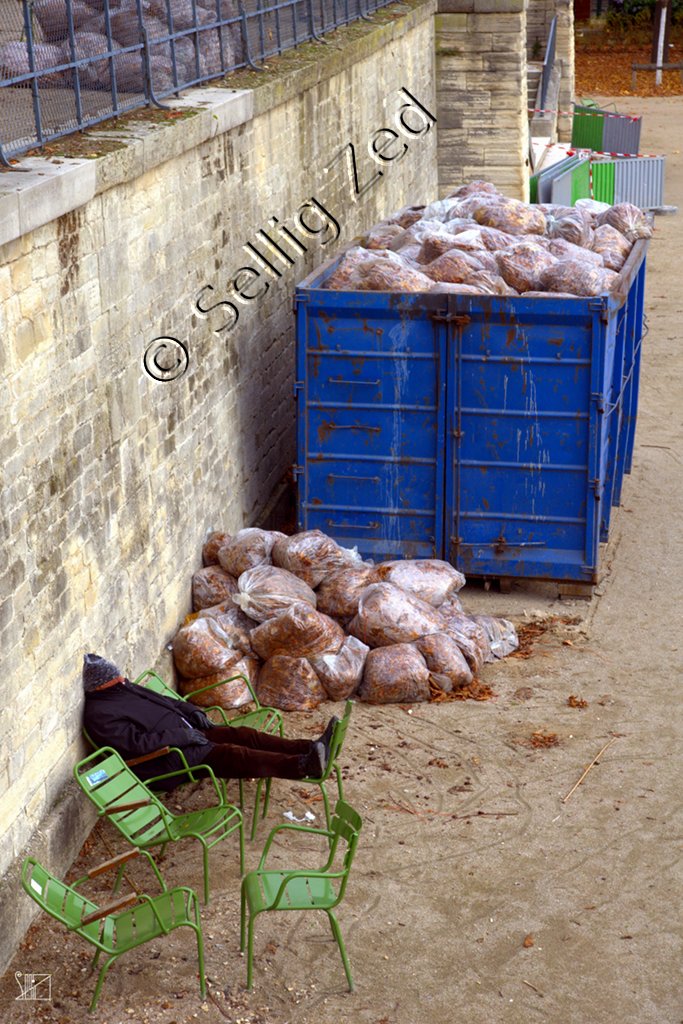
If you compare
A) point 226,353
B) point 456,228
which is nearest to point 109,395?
point 226,353

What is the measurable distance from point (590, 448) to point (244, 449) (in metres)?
2.54

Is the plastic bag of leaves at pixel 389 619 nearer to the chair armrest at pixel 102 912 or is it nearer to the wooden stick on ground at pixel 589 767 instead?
the wooden stick on ground at pixel 589 767

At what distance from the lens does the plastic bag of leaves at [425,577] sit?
350 inches

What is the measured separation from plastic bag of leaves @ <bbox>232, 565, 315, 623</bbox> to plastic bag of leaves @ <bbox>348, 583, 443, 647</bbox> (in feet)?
1.20

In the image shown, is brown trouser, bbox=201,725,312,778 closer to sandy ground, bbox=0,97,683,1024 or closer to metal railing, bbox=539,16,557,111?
sandy ground, bbox=0,97,683,1024

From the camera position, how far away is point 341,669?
324 inches

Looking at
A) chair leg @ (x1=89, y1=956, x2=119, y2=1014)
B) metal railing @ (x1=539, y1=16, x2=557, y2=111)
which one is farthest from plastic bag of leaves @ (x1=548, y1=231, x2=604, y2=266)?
metal railing @ (x1=539, y1=16, x2=557, y2=111)

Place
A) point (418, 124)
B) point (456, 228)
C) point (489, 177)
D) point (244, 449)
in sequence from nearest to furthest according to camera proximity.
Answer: point (244, 449) → point (456, 228) → point (418, 124) → point (489, 177)

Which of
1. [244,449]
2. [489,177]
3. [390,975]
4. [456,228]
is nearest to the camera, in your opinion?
[390,975]

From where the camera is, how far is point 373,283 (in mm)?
9578

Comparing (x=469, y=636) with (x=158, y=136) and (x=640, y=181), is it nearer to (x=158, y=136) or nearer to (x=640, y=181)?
(x=158, y=136)

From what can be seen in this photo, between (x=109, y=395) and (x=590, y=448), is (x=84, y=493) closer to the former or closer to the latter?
(x=109, y=395)

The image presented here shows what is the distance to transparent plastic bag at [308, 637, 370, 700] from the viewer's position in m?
8.20

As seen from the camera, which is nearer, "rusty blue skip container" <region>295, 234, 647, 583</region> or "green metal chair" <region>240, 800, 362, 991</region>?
"green metal chair" <region>240, 800, 362, 991</region>
